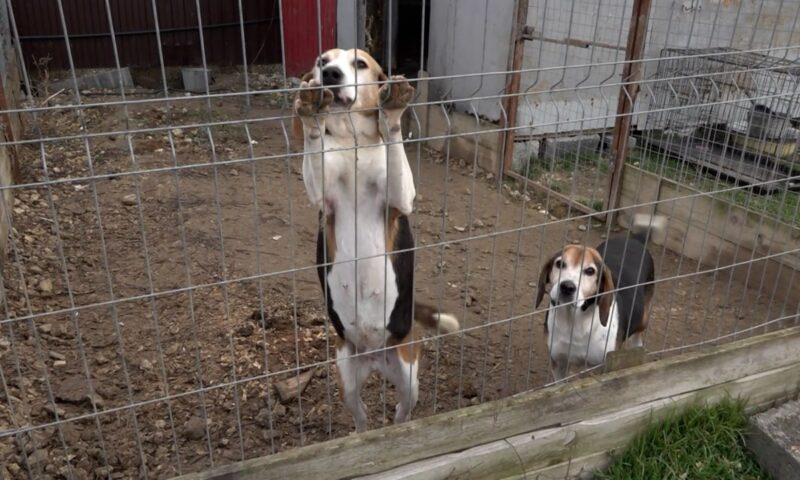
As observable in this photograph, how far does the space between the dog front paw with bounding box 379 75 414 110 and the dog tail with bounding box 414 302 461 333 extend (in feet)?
3.37

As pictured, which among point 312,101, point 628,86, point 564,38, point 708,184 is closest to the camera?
point 312,101

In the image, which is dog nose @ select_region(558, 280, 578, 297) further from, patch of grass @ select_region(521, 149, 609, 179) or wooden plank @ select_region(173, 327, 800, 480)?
patch of grass @ select_region(521, 149, 609, 179)

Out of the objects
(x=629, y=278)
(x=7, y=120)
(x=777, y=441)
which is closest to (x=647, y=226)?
(x=629, y=278)

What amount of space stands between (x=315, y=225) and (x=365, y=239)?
2.67 metres

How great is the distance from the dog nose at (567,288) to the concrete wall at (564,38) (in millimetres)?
3298

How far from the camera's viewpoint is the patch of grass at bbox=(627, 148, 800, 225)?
183 inches

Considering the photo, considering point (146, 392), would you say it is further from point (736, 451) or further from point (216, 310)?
point (736, 451)

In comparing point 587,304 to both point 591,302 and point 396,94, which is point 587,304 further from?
point 396,94

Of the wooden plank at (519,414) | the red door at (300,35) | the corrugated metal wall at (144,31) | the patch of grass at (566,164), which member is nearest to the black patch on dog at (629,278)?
the wooden plank at (519,414)

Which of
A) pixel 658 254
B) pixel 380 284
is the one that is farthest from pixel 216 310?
pixel 658 254

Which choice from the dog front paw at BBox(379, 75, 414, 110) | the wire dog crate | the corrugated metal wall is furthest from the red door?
the dog front paw at BBox(379, 75, 414, 110)

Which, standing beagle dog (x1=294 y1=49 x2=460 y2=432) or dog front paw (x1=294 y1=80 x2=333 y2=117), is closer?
dog front paw (x1=294 y1=80 x2=333 y2=117)

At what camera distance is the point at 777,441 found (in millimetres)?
2719

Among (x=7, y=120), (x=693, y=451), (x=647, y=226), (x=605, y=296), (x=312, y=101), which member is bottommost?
(x=693, y=451)
